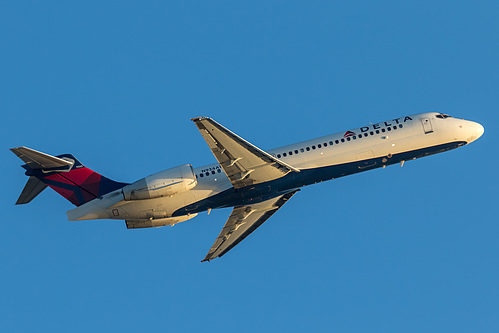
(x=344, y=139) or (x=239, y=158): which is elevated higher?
(x=344, y=139)

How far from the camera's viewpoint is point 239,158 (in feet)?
133

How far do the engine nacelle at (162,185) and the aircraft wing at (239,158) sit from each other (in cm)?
222

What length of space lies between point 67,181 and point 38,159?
271cm

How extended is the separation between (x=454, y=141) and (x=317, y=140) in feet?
30.0

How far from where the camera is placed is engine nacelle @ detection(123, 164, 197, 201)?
1582 inches

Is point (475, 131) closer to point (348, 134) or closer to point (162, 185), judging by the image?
point (348, 134)

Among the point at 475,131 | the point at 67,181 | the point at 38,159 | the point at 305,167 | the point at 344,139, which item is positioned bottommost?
the point at 305,167

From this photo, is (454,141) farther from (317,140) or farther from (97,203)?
(97,203)

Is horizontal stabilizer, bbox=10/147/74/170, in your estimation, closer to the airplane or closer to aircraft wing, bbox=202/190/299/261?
the airplane

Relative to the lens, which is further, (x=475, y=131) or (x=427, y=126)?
(x=475, y=131)

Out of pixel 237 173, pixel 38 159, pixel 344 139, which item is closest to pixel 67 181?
pixel 38 159

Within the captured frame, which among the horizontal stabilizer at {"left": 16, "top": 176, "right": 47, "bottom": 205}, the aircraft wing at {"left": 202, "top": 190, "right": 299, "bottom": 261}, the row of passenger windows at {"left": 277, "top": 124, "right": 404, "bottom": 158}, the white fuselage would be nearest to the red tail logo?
the white fuselage

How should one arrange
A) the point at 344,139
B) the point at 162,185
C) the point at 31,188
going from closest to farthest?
the point at 162,185, the point at 31,188, the point at 344,139

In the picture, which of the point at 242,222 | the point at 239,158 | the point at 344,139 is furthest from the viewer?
the point at 242,222
